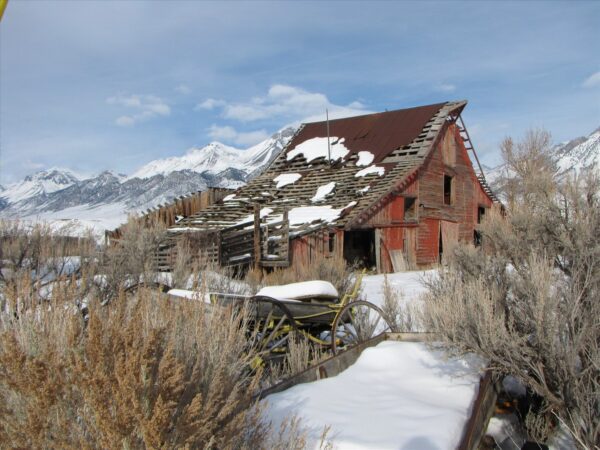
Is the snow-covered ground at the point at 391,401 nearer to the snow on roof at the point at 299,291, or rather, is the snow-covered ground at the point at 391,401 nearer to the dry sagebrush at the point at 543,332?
the dry sagebrush at the point at 543,332

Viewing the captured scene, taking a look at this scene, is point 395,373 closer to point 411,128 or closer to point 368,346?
point 368,346

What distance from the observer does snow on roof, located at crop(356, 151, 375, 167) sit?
21062 mm

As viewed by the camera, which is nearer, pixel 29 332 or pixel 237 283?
pixel 29 332

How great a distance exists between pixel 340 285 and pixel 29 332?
749 cm

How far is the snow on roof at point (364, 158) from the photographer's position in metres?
21.1

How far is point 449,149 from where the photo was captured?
22.6 meters

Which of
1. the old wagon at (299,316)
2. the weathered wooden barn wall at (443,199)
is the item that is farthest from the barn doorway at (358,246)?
the old wagon at (299,316)

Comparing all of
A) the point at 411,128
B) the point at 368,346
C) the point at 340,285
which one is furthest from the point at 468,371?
the point at 411,128

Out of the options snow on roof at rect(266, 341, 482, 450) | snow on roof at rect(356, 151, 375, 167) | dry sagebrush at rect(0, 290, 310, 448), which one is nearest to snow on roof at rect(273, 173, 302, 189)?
snow on roof at rect(356, 151, 375, 167)

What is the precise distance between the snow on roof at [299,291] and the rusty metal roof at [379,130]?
14706mm

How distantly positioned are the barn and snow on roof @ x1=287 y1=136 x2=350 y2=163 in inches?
2.6

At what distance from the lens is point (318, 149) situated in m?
23.9

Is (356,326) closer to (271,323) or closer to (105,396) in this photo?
(271,323)

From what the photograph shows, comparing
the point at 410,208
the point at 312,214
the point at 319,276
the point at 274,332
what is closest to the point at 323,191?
the point at 312,214
